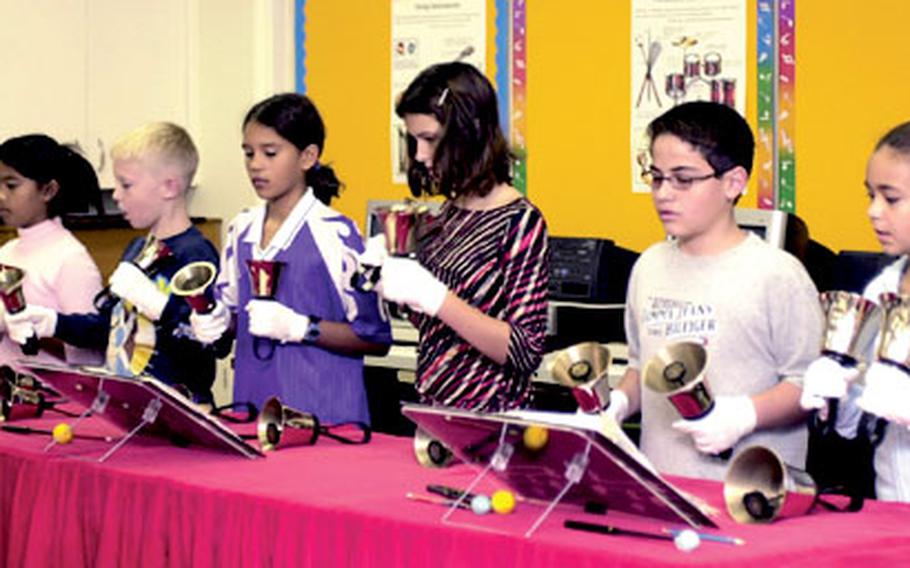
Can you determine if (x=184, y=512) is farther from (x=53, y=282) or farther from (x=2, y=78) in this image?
(x=2, y=78)

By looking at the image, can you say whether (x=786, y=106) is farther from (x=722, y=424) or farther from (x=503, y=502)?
(x=503, y=502)

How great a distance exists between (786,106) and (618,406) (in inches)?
85.4

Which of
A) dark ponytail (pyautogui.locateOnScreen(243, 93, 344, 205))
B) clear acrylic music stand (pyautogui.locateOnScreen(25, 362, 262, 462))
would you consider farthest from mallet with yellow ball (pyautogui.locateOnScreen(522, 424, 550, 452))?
dark ponytail (pyautogui.locateOnScreen(243, 93, 344, 205))

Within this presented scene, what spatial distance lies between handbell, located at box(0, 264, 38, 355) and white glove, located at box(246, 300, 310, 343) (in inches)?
23.3

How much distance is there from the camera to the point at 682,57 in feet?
16.1

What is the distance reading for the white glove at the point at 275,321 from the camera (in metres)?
3.18

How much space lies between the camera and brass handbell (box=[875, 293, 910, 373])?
2246 millimetres

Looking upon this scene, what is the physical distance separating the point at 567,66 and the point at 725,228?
2.43 metres

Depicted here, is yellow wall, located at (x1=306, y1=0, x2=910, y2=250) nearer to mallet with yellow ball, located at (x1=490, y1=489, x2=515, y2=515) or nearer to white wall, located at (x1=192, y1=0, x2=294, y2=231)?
white wall, located at (x1=192, y1=0, x2=294, y2=231)

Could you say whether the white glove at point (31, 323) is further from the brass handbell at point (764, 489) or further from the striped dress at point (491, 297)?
the brass handbell at point (764, 489)

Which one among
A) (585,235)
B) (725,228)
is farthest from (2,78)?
(725,228)

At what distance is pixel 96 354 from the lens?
385 centimetres

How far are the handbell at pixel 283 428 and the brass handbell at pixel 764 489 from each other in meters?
0.91

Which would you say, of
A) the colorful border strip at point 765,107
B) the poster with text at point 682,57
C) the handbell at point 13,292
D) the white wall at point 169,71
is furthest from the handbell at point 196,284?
the white wall at point 169,71
